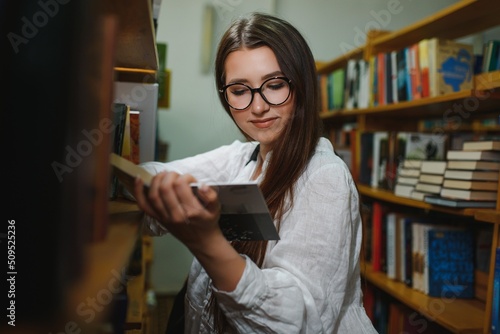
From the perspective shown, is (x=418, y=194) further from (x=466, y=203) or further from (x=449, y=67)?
(x=449, y=67)

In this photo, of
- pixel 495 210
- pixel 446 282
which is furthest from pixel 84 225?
pixel 446 282

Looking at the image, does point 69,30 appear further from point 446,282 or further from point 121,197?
point 446,282

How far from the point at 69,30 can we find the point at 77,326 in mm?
260

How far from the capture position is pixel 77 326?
39cm

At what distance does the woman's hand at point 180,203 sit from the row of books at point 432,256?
1.52 m

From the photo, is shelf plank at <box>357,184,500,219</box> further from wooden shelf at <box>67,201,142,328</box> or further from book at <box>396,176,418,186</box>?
wooden shelf at <box>67,201,142,328</box>

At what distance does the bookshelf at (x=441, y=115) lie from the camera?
1499mm

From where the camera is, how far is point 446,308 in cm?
171

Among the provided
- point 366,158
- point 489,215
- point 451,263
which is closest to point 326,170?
point 489,215

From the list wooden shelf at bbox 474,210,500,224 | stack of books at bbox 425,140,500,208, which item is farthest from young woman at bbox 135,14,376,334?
stack of books at bbox 425,140,500,208

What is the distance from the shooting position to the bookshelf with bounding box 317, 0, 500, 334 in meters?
1.50

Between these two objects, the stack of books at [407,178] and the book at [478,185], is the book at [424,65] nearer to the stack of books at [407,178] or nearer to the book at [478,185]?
the stack of books at [407,178]
